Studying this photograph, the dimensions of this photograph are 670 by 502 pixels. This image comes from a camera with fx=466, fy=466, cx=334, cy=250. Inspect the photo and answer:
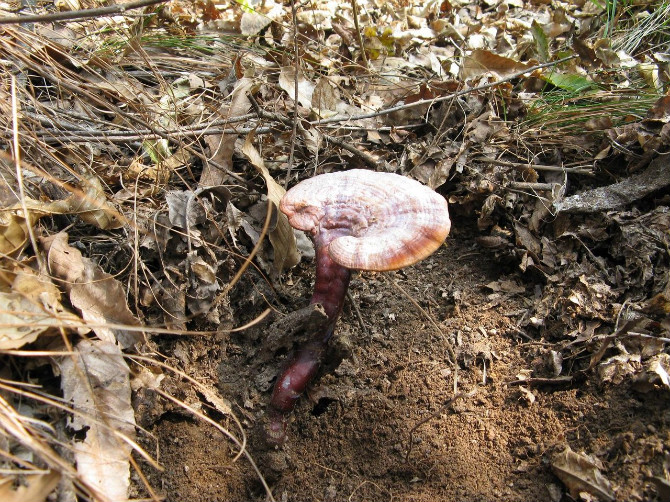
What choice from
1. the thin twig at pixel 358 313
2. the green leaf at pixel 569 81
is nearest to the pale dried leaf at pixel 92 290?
the thin twig at pixel 358 313

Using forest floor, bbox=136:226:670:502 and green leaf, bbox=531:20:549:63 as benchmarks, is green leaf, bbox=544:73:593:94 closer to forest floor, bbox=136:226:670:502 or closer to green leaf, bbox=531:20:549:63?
green leaf, bbox=531:20:549:63

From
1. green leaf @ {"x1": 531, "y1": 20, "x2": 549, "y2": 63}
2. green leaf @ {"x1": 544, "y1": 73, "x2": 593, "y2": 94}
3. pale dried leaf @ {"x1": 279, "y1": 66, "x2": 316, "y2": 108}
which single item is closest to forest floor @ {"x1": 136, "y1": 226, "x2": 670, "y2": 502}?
pale dried leaf @ {"x1": 279, "y1": 66, "x2": 316, "y2": 108}

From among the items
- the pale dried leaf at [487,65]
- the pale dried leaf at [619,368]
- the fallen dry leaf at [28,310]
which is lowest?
the pale dried leaf at [619,368]

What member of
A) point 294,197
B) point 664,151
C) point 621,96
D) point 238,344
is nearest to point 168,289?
point 238,344

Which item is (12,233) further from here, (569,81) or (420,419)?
(569,81)

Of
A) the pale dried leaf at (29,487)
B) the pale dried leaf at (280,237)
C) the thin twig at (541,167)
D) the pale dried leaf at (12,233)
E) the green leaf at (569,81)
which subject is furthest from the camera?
the green leaf at (569,81)

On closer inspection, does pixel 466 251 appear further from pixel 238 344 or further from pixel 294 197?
→ pixel 238 344

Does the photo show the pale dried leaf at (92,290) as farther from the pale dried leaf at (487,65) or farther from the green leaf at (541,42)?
the green leaf at (541,42)
